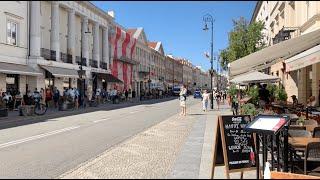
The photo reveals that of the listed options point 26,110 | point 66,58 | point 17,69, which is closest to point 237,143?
point 26,110

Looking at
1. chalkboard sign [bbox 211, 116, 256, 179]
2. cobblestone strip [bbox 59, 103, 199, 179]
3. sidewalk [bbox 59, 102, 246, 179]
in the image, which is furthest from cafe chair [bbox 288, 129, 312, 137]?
cobblestone strip [bbox 59, 103, 199, 179]

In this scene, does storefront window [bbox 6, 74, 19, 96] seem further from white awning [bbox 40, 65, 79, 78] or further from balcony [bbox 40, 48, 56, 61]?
balcony [bbox 40, 48, 56, 61]

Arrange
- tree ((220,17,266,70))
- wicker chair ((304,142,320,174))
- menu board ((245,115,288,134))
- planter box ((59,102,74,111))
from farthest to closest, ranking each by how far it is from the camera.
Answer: tree ((220,17,266,70)) < planter box ((59,102,74,111)) < wicker chair ((304,142,320,174)) < menu board ((245,115,288,134))

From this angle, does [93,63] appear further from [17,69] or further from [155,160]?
[155,160]

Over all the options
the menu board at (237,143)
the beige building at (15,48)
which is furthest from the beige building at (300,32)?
the beige building at (15,48)

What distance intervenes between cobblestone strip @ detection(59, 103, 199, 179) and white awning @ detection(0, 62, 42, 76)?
19.4 metres

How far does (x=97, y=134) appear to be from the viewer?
16375mm

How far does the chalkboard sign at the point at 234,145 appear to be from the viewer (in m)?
7.64

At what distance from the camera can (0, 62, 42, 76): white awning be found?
31.5m

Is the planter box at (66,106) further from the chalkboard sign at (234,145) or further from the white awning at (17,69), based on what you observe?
the chalkboard sign at (234,145)

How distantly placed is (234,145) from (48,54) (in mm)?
33989

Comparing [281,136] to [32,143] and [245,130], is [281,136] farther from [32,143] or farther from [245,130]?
[32,143]

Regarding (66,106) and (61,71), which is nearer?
(66,106)

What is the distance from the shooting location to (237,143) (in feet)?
25.6
